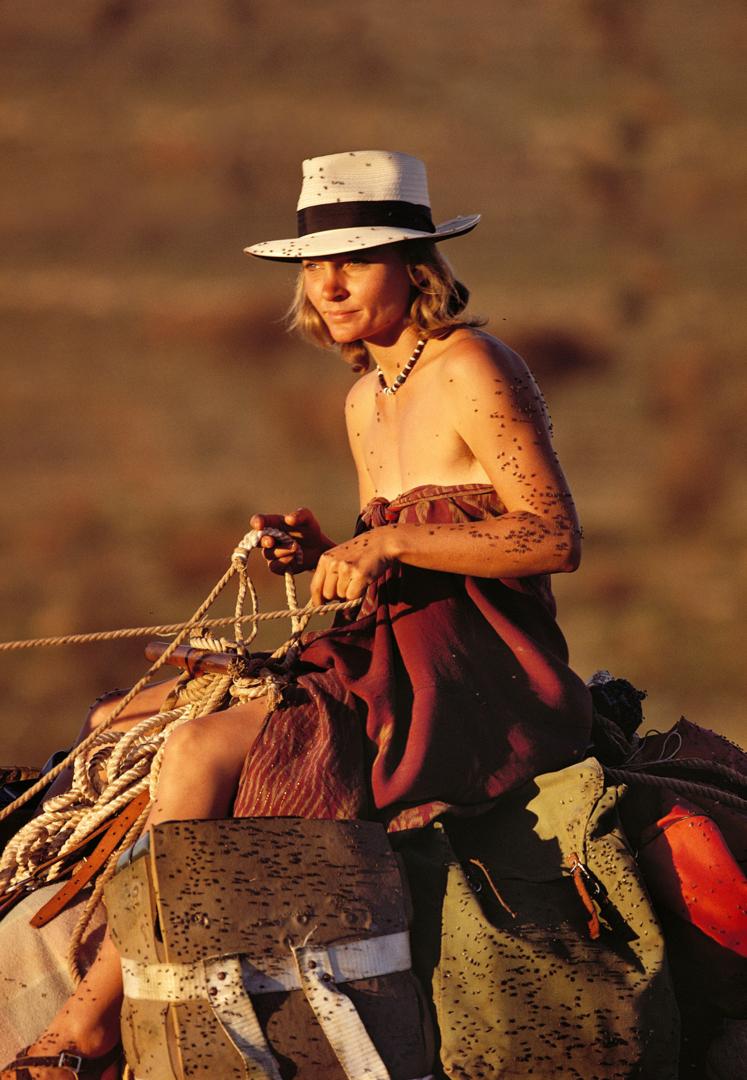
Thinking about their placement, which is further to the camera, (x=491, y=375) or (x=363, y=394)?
(x=363, y=394)

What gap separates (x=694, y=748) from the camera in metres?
3.24

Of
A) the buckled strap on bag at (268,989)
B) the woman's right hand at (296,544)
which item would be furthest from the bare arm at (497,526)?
the buckled strap on bag at (268,989)

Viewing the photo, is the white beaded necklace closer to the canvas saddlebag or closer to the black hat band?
the black hat band

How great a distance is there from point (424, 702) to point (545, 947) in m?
0.47

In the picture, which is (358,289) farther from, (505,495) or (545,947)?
(545,947)

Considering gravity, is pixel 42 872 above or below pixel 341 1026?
above

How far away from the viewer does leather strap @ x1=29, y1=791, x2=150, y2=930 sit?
2.91 metres

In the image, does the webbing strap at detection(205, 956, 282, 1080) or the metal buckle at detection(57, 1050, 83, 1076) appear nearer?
the webbing strap at detection(205, 956, 282, 1080)

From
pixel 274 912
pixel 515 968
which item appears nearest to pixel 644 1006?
pixel 515 968

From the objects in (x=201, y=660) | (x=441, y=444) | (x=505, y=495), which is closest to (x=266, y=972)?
(x=201, y=660)

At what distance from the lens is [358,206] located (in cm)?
322

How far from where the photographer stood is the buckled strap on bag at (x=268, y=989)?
2.47 meters

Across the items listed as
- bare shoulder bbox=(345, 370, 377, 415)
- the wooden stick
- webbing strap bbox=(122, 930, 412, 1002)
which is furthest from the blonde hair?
webbing strap bbox=(122, 930, 412, 1002)

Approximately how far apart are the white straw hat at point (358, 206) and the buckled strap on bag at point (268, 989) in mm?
1348
